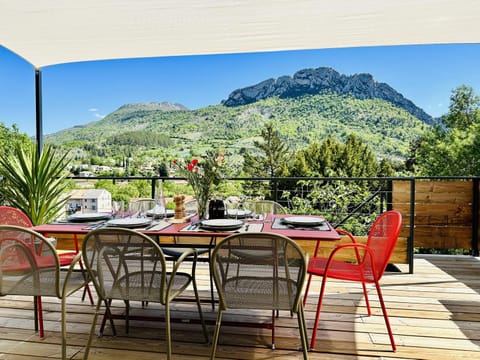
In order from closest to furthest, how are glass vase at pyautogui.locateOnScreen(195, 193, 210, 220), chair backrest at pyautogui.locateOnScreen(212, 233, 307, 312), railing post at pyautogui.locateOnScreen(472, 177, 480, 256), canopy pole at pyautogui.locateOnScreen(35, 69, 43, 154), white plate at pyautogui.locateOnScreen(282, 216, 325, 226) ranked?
chair backrest at pyautogui.locateOnScreen(212, 233, 307, 312) → white plate at pyautogui.locateOnScreen(282, 216, 325, 226) → glass vase at pyautogui.locateOnScreen(195, 193, 210, 220) → canopy pole at pyautogui.locateOnScreen(35, 69, 43, 154) → railing post at pyautogui.locateOnScreen(472, 177, 480, 256)

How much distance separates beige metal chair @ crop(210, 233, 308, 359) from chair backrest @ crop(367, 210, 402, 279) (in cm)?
67

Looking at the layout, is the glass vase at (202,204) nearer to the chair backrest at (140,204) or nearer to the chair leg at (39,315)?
the chair backrest at (140,204)

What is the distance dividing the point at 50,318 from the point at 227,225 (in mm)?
1511

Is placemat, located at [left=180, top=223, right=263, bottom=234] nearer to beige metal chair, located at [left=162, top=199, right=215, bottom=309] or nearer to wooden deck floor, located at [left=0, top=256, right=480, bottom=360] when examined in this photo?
beige metal chair, located at [left=162, top=199, right=215, bottom=309]

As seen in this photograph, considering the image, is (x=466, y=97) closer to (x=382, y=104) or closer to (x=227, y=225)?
(x=382, y=104)

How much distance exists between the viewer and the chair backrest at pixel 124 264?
1899mm

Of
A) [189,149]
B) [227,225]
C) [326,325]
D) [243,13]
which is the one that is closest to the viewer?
[227,225]

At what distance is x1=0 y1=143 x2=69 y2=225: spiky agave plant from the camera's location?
13.1 ft

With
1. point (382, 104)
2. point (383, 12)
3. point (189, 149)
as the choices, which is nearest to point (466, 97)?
point (382, 104)

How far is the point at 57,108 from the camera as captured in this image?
21.1 m

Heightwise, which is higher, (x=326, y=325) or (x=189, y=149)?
(x=189, y=149)

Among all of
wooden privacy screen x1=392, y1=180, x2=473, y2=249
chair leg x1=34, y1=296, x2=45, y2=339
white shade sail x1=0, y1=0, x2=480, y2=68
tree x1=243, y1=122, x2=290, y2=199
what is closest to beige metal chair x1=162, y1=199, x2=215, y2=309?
chair leg x1=34, y1=296, x2=45, y2=339

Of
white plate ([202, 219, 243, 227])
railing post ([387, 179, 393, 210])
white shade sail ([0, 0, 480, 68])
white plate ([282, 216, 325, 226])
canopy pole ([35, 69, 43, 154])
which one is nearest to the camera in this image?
white plate ([202, 219, 243, 227])

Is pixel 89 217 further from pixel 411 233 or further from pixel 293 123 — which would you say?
pixel 293 123
